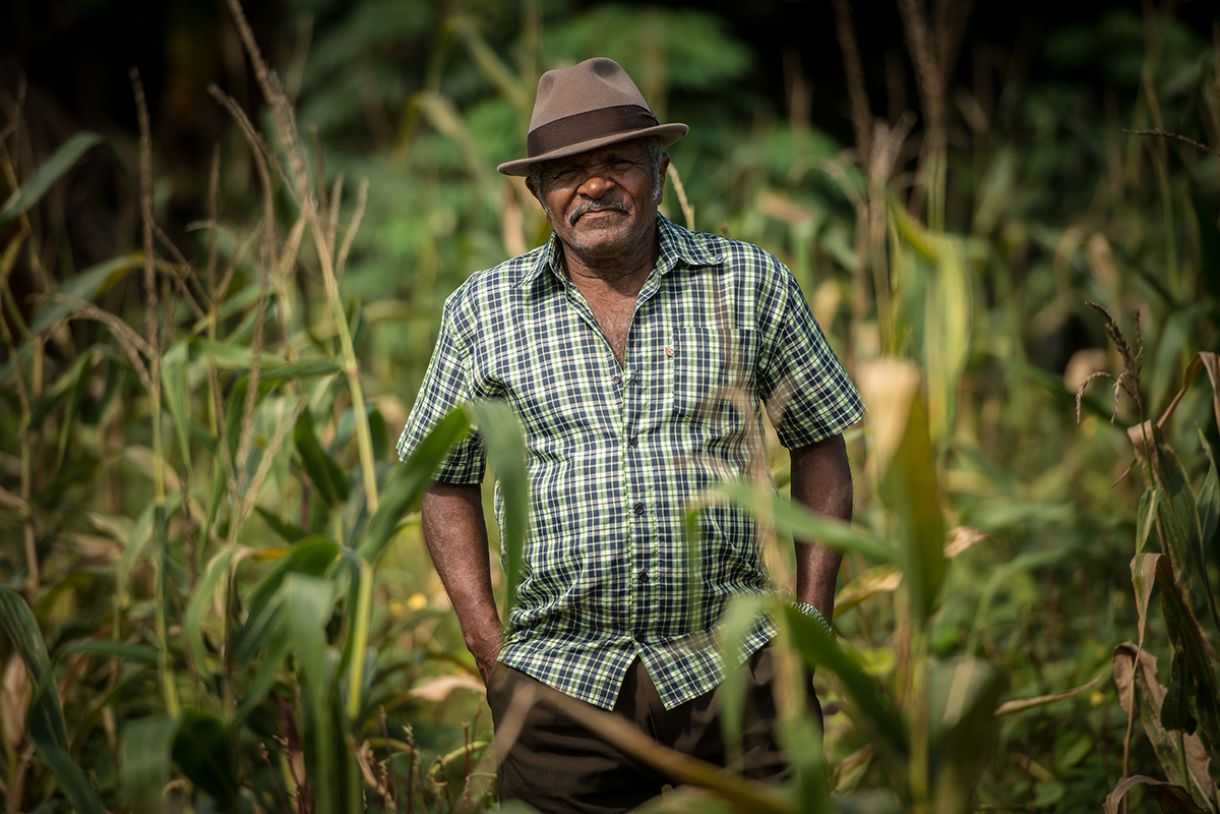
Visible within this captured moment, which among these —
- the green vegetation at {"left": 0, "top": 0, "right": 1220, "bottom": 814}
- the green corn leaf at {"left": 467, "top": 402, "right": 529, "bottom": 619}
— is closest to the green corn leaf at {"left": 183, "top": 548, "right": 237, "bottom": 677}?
the green vegetation at {"left": 0, "top": 0, "right": 1220, "bottom": 814}

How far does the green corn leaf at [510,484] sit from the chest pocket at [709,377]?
1.60ft

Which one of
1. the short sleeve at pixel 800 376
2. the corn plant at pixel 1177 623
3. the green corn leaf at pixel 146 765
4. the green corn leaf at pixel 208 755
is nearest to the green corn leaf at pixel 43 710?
the green corn leaf at pixel 208 755

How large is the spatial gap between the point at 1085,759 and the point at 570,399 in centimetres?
154

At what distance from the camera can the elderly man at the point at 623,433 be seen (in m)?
1.70

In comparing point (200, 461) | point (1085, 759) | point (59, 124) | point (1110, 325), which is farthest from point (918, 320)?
point (59, 124)

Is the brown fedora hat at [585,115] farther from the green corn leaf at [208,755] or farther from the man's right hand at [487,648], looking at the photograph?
the green corn leaf at [208,755]

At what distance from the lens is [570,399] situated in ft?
5.73

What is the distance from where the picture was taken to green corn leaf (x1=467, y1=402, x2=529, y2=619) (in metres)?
1.22

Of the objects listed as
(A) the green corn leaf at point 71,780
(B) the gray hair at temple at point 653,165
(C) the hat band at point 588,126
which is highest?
(C) the hat band at point 588,126

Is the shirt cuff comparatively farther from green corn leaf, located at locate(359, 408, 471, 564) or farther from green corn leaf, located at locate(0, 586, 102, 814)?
green corn leaf, located at locate(0, 586, 102, 814)

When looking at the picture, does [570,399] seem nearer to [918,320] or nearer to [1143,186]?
[918,320]

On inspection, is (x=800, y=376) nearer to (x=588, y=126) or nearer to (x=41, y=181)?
(x=588, y=126)

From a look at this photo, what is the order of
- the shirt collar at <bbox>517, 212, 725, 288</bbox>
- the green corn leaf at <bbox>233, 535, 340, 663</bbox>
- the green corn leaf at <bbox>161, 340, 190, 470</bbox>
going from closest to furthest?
the green corn leaf at <bbox>233, 535, 340, 663</bbox>, the shirt collar at <bbox>517, 212, 725, 288</bbox>, the green corn leaf at <bbox>161, 340, 190, 470</bbox>

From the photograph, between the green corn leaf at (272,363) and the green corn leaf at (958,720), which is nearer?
the green corn leaf at (958,720)
